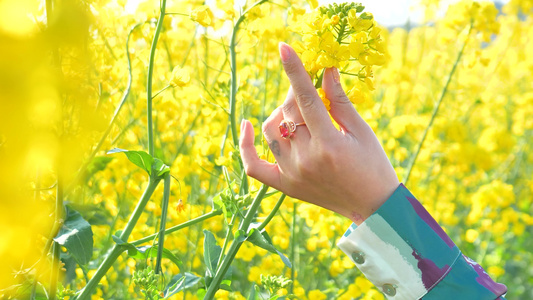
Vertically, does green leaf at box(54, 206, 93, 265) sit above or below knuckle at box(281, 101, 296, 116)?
below

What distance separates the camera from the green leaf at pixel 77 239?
0.83 m

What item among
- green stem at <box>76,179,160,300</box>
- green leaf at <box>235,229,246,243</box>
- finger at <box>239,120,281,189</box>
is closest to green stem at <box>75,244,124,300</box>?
green stem at <box>76,179,160,300</box>

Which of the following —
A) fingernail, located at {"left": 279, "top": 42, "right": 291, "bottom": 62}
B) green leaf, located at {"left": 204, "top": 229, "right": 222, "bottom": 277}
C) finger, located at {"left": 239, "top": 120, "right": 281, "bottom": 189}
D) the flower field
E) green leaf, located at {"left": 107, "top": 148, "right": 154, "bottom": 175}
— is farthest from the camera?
green leaf, located at {"left": 204, "top": 229, "right": 222, "bottom": 277}

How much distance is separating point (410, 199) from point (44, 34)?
587 millimetres

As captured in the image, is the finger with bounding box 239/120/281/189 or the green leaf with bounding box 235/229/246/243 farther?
the green leaf with bounding box 235/229/246/243

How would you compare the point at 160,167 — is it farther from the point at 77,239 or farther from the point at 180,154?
the point at 180,154

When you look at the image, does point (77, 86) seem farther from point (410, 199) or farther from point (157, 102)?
point (157, 102)

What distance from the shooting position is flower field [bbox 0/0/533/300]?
27cm

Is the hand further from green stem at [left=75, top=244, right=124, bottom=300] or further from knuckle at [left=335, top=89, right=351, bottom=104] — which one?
green stem at [left=75, top=244, right=124, bottom=300]

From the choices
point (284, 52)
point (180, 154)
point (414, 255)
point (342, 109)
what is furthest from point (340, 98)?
point (180, 154)

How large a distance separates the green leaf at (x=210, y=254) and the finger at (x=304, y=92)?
44 cm

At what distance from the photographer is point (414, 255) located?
0.74m

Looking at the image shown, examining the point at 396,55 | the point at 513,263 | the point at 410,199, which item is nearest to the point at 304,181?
the point at 410,199

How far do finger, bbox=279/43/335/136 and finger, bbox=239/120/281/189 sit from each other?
13 centimetres
